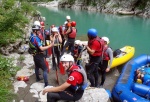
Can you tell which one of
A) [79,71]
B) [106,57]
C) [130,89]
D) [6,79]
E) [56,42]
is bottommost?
[130,89]

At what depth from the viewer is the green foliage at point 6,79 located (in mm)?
5111

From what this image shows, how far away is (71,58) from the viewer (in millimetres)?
3816

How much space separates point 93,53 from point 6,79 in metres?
2.60

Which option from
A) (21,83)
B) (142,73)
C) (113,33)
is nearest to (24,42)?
(21,83)

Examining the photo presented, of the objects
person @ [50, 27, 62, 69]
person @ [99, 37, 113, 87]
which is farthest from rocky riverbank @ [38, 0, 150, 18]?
person @ [99, 37, 113, 87]

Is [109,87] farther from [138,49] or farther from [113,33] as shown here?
[113,33]

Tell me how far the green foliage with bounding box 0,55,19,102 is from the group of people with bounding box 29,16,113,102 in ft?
2.70

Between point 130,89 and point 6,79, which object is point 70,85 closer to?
point 6,79

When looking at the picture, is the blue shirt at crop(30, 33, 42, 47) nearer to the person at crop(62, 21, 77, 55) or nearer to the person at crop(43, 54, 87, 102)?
the person at crop(43, 54, 87, 102)

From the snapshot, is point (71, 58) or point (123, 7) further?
point (123, 7)

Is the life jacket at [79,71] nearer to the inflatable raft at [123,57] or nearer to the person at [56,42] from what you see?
the person at [56,42]

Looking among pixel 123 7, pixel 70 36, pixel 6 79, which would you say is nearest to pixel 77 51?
pixel 70 36

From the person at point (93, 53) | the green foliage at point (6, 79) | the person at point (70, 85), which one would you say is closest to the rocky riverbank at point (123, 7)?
the person at point (93, 53)

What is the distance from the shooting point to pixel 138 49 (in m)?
14.1
